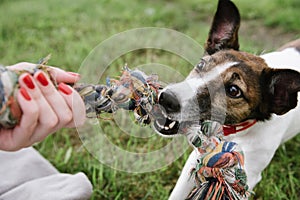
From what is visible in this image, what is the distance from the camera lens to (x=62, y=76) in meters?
1.70

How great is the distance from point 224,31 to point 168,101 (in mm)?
679

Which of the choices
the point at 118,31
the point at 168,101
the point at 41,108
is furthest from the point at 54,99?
the point at 118,31

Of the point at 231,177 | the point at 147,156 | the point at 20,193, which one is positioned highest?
the point at 231,177

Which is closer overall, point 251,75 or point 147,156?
point 251,75

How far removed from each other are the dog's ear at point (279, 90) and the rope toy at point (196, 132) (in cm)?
34

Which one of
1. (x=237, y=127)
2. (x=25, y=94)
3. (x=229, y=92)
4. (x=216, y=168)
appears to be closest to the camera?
(x=25, y=94)

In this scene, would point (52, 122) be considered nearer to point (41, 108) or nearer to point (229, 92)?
point (41, 108)

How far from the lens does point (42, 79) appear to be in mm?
1519

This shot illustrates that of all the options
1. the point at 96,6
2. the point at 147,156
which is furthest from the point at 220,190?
the point at 96,6

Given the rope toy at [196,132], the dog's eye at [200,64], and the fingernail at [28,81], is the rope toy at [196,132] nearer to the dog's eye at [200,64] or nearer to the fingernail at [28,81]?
the fingernail at [28,81]

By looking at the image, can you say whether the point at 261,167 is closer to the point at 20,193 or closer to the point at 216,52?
the point at 216,52

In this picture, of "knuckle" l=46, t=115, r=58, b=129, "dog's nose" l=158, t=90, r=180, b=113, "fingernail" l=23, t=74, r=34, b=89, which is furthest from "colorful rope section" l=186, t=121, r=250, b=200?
"fingernail" l=23, t=74, r=34, b=89

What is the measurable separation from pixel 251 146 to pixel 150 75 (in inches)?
27.0

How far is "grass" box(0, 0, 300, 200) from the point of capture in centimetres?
261
